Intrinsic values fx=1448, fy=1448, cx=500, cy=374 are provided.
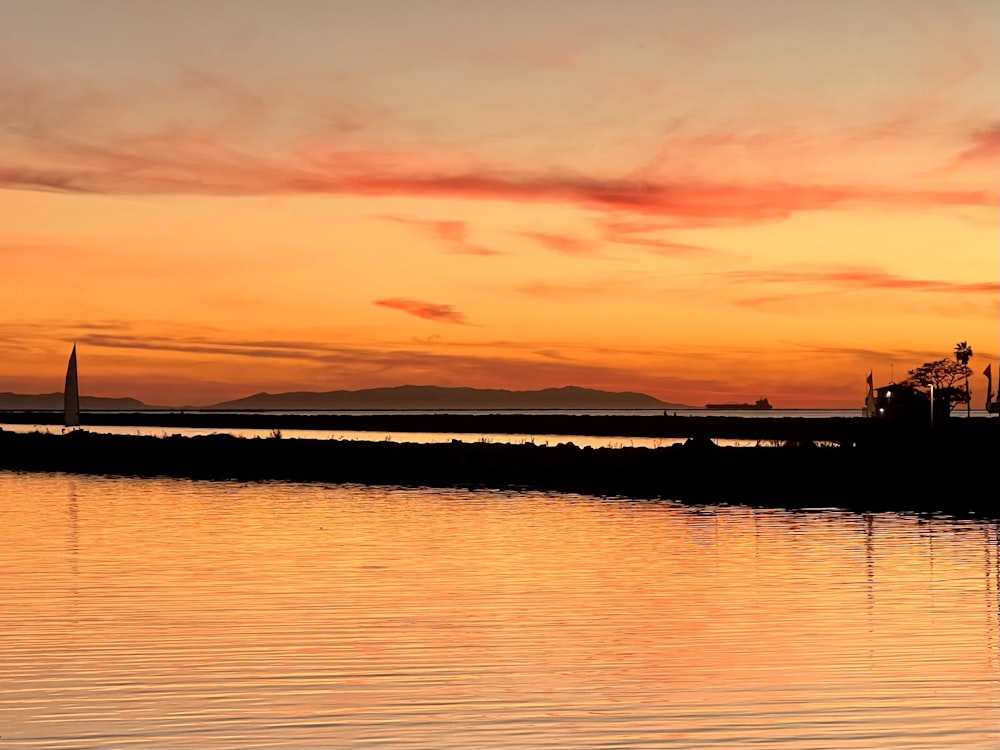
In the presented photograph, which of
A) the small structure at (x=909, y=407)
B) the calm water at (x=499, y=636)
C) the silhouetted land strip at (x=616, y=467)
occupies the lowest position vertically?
the calm water at (x=499, y=636)

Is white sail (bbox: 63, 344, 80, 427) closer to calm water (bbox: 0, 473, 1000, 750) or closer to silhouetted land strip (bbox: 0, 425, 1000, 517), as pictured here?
silhouetted land strip (bbox: 0, 425, 1000, 517)

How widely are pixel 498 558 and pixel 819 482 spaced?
28.8m

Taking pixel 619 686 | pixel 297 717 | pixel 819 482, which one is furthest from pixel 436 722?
pixel 819 482

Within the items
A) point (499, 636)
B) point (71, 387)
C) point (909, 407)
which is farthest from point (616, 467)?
point (909, 407)

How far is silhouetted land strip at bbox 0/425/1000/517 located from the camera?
173 ft

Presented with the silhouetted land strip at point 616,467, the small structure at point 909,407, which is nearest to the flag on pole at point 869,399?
the small structure at point 909,407

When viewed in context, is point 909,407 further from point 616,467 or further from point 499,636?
point 499,636

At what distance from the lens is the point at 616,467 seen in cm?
6638

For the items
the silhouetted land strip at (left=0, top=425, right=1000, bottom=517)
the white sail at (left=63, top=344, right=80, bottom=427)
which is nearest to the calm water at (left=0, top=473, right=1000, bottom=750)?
the silhouetted land strip at (left=0, top=425, right=1000, bottom=517)

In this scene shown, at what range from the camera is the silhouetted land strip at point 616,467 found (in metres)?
52.6

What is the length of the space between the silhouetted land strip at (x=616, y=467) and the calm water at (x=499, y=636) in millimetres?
13038

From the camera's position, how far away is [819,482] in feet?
188

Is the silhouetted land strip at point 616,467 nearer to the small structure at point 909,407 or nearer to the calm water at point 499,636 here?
the calm water at point 499,636

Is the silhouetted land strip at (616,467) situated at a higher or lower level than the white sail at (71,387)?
lower
